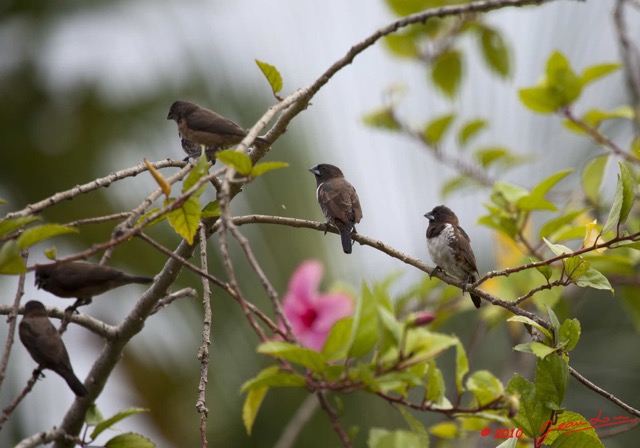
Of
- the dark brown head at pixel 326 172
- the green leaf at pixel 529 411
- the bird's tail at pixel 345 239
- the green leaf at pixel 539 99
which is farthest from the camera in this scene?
the dark brown head at pixel 326 172

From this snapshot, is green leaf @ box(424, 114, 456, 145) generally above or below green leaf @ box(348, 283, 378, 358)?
above

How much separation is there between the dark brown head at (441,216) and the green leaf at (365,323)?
9.92 feet

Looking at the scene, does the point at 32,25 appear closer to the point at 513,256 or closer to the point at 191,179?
the point at 513,256

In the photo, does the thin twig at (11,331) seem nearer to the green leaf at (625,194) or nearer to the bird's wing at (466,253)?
the green leaf at (625,194)

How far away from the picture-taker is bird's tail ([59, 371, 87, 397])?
8.31ft

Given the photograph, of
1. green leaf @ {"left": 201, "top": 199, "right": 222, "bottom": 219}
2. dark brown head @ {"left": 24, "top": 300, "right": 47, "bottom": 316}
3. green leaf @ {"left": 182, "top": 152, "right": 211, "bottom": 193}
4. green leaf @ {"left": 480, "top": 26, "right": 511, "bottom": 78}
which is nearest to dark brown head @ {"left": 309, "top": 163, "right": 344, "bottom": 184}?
green leaf @ {"left": 480, "top": 26, "right": 511, "bottom": 78}

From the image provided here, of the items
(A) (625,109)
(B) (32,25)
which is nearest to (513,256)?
(A) (625,109)

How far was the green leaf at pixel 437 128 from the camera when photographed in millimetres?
5246

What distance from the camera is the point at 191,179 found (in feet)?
7.23

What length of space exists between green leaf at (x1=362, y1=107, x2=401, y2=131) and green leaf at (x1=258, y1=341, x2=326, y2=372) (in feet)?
12.0

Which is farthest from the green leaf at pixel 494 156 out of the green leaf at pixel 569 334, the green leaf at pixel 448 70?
the green leaf at pixel 569 334

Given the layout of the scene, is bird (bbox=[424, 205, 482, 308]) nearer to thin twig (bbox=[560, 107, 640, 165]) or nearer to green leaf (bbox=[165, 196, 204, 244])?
thin twig (bbox=[560, 107, 640, 165])

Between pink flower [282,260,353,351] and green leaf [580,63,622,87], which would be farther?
green leaf [580,63,622,87]

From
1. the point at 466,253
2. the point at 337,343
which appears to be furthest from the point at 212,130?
the point at 337,343
